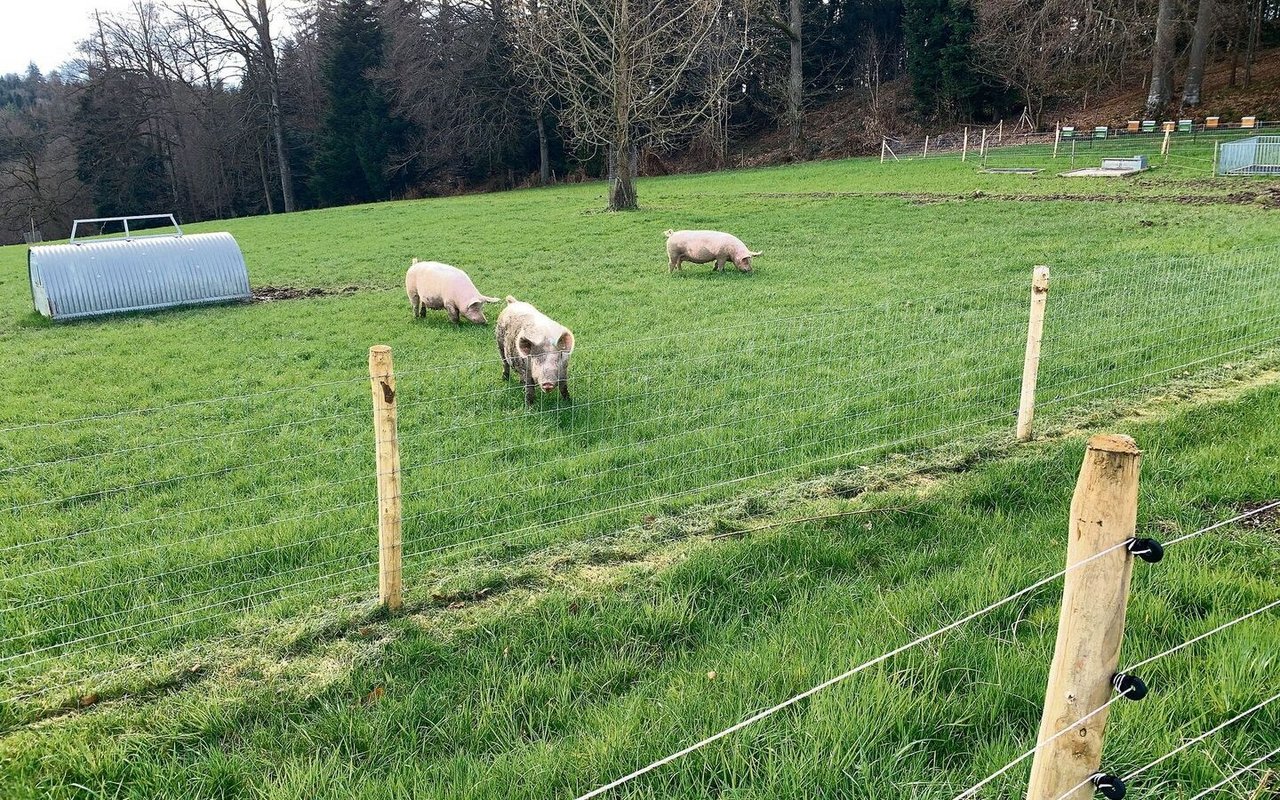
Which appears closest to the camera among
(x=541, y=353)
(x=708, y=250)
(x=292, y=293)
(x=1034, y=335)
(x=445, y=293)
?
(x=1034, y=335)

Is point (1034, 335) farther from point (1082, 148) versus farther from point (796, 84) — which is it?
point (796, 84)

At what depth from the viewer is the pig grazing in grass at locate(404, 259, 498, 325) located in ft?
39.8

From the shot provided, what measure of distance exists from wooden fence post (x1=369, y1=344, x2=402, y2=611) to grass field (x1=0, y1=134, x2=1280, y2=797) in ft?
0.63

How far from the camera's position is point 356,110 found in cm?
5031

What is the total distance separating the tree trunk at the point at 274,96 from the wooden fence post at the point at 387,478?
170 feet

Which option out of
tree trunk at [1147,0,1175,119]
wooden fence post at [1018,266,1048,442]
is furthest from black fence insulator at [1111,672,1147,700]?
tree trunk at [1147,0,1175,119]

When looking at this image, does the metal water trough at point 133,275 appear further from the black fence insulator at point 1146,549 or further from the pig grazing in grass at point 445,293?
the black fence insulator at point 1146,549

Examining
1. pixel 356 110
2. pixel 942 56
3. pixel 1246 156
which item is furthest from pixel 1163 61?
→ pixel 356 110

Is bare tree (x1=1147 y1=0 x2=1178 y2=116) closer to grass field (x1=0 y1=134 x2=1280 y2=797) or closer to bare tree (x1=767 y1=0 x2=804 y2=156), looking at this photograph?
bare tree (x1=767 y1=0 x2=804 y2=156)

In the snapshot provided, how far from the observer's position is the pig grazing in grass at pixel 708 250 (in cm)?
1520

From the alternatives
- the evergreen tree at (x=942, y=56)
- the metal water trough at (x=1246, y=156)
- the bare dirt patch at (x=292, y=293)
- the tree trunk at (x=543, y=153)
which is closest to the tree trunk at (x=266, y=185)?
the tree trunk at (x=543, y=153)

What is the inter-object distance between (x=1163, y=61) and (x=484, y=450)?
3637 centimetres

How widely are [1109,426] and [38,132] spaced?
Answer: 70.1 metres

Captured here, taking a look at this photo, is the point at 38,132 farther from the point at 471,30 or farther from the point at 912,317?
the point at 912,317
